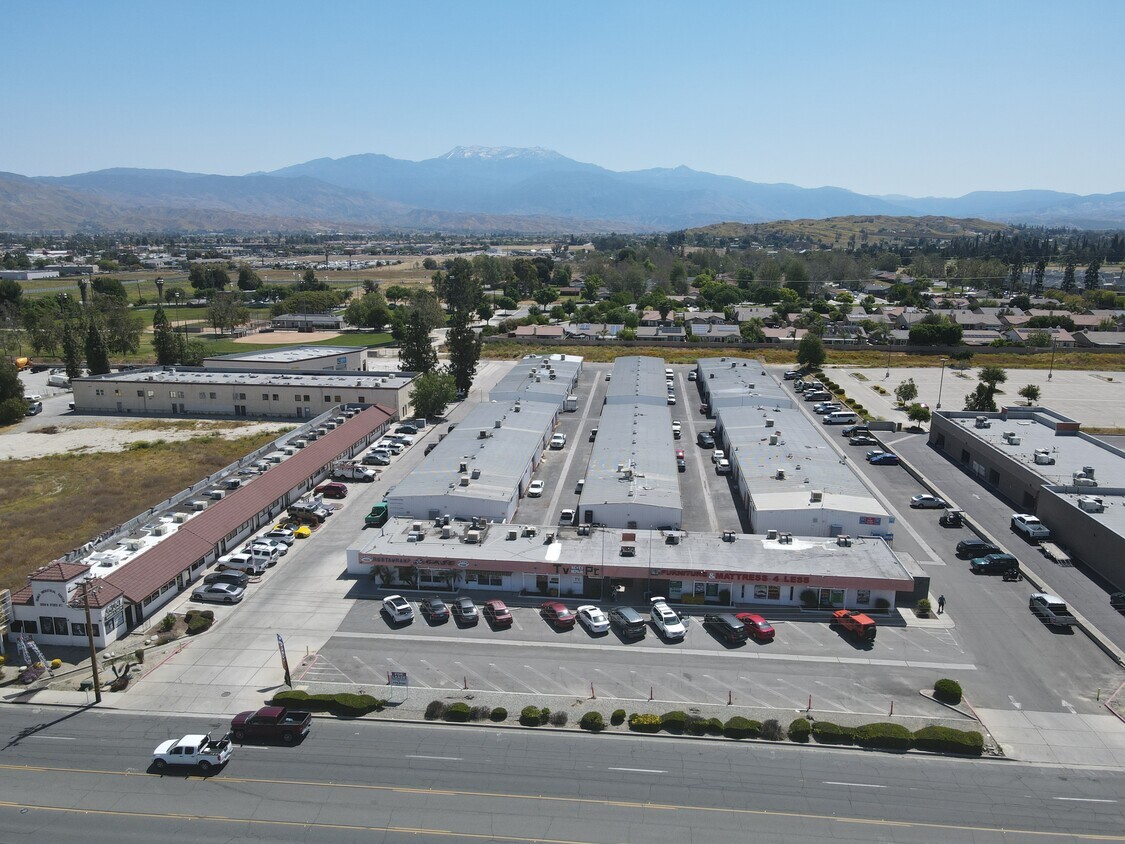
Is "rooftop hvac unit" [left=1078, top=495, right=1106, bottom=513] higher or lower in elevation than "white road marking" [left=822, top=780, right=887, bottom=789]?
higher

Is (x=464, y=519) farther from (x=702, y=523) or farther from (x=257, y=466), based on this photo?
(x=257, y=466)

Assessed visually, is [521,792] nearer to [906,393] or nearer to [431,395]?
[431,395]

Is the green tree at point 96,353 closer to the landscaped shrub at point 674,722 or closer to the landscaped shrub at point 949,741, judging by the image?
the landscaped shrub at point 674,722

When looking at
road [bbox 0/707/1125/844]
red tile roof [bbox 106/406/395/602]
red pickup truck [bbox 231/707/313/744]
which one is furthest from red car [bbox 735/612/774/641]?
red tile roof [bbox 106/406/395/602]

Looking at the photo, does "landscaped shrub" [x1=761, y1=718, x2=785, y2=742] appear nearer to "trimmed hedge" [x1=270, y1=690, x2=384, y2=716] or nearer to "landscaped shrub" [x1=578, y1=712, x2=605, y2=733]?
"landscaped shrub" [x1=578, y1=712, x2=605, y2=733]

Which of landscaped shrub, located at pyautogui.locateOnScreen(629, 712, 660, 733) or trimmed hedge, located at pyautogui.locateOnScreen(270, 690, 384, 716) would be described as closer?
landscaped shrub, located at pyautogui.locateOnScreen(629, 712, 660, 733)

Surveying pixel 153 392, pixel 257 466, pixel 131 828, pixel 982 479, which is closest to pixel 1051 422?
pixel 982 479
